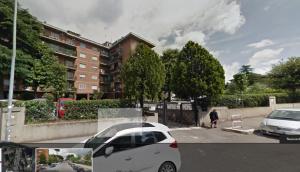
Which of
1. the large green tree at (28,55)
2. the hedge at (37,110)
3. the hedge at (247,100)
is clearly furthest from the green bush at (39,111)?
the large green tree at (28,55)

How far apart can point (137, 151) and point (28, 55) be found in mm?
26086

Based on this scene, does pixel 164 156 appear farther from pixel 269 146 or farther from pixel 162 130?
pixel 269 146

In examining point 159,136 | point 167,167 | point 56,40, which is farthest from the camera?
point 56,40

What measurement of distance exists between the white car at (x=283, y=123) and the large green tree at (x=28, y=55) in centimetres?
2554

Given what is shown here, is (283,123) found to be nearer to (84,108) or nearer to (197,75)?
(197,75)

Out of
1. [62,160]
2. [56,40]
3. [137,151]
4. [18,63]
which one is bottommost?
[137,151]

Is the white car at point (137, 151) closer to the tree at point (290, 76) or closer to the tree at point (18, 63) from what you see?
the tree at point (18, 63)

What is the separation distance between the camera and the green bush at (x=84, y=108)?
10961 millimetres

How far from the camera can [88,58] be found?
4284 centimetres

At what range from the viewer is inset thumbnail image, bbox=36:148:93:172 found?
8.13ft

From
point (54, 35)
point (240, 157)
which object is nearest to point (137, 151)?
point (240, 157)

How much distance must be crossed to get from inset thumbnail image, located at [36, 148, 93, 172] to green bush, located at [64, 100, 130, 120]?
9086 millimetres

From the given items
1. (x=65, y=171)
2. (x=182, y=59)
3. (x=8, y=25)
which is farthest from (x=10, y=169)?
(x=8, y=25)

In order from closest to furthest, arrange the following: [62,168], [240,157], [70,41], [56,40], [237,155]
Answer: [62,168] < [240,157] < [237,155] < [56,40] < [70,41]
